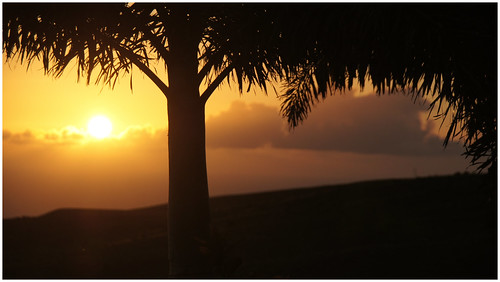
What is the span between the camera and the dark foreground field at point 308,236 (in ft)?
38.9

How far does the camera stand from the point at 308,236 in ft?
50.9

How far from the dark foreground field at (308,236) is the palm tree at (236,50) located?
121 cm

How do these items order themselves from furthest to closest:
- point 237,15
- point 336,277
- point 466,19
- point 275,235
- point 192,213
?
point 275,235
point 336,277
point 192,213
point 237,15
point 466,19

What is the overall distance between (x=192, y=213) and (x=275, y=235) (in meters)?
5.80

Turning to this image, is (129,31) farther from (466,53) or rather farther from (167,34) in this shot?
(466,53)

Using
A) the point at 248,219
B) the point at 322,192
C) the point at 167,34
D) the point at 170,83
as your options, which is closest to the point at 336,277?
the point at 170,83

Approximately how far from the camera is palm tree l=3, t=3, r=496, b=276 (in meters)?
8.11

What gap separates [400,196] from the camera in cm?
1839

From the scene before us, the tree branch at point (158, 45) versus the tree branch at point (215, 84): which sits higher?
the tree branch at point (158, 45)

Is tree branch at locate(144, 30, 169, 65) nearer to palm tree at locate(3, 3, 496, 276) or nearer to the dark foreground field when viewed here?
palm tree at locate(3, 3, 496, 276)

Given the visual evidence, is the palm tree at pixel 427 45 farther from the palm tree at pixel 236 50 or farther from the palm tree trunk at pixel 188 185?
the palm tree trunk at pixel 188 185

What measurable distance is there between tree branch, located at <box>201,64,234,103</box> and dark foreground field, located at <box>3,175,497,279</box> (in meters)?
2.54

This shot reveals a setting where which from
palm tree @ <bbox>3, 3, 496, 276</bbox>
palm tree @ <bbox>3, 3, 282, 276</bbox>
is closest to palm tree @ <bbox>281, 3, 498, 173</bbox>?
palm tree @ <bbox>3, 3, 496, 276</bbox>

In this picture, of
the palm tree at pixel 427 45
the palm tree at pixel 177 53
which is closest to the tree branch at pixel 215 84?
the palm tree at pixel 177 53
